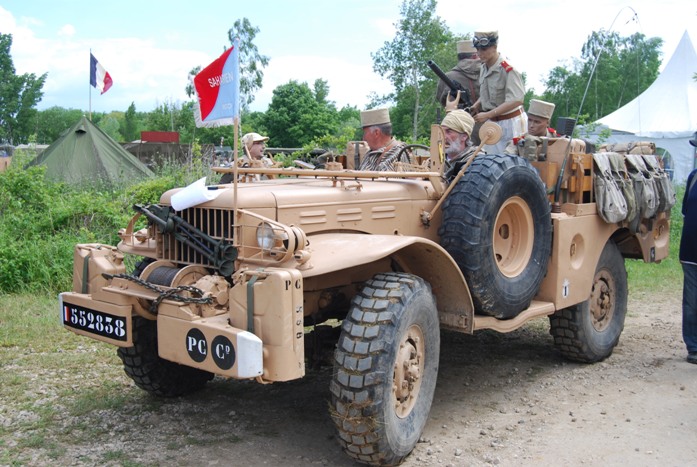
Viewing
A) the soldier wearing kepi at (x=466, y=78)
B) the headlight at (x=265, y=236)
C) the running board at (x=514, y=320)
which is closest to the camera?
the headlight at (x=265, y=236)

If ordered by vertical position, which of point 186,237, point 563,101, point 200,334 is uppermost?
point 563,101

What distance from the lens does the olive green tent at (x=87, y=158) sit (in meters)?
13.2

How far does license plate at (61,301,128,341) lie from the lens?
4016 mm

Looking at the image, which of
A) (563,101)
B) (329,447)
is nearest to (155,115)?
(563,101)

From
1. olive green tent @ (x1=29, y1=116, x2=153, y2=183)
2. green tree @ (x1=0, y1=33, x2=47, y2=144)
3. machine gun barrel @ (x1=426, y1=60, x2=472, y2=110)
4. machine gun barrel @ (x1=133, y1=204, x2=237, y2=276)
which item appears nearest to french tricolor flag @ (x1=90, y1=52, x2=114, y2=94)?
olive green tent @ (x1=29, y1=116, x2=153, y2=183)

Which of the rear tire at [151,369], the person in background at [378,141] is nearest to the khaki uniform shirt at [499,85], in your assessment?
the person in background at [378,141]

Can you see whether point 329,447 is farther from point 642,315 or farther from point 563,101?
point 563,101

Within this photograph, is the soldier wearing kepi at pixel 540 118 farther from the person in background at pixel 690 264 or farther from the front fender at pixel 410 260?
the front fender at pixel 410 260

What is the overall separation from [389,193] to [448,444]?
1.57m

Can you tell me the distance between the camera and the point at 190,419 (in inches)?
184

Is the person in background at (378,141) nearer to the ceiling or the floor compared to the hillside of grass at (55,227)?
nearer to the ceiling

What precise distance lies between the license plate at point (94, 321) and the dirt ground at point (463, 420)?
665 millimetres

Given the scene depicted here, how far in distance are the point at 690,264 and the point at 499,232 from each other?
2.28 meters

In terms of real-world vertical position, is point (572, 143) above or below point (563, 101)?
below
